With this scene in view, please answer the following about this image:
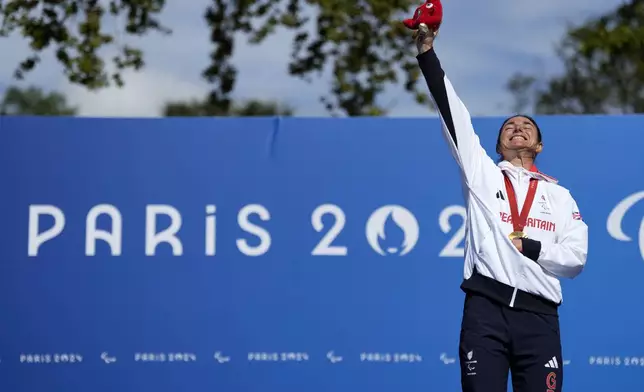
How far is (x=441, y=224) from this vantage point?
19.7ft

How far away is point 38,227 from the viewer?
6.05 metres

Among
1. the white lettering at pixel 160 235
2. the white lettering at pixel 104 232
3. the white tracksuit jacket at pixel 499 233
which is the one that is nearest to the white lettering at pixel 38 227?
the white lettering at pixel 104 232

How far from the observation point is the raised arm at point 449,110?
148 inches

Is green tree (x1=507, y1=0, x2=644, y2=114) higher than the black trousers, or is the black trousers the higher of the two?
green tree (x1=507, y1=0, x2=644, y2=114)

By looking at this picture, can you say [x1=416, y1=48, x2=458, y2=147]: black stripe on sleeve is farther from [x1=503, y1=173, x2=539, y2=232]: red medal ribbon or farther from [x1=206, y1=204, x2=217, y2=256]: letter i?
[x1=206, y1=204, x2=217, y2=256]: letter i

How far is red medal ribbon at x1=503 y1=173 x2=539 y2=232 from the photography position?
3.86 metres

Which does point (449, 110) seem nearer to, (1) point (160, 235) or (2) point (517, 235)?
(2) point (517, 235)

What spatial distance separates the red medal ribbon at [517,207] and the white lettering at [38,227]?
10.2 feet

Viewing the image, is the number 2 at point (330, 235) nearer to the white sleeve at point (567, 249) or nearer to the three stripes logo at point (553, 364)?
the white sleeve at point (567, 249)

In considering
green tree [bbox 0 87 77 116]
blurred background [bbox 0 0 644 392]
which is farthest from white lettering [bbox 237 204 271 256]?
green tree [bbox 0 87 77 116]

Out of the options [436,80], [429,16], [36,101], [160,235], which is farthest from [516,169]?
[36,101]

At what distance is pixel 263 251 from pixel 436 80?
2.51 m

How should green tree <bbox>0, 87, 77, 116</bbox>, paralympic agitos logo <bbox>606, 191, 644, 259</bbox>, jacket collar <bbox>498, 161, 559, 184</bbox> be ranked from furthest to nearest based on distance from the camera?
green tree <bbox>0, 87, 77, 116</bbox>
paralympic agitos logo <bbox>606, 191, 644, 259</bbox>
jacket collar <bbox>498, 161, 559, 184</bbox>

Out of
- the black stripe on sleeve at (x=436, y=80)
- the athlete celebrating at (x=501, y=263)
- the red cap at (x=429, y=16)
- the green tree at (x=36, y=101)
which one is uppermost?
the green tree at (x=36, y=101)
